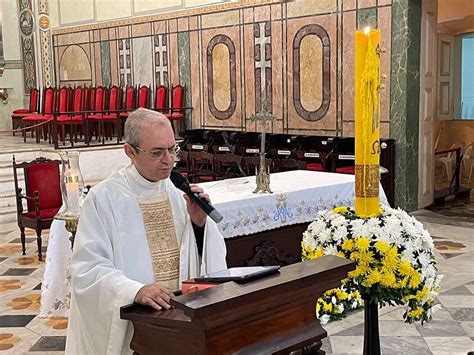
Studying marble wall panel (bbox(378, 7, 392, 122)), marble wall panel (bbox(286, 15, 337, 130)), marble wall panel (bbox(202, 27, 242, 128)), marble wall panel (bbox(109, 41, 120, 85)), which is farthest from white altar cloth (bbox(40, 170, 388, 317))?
marble wall panel (bbox(109, 41, 120, 85))

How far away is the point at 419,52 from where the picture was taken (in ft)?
31.2

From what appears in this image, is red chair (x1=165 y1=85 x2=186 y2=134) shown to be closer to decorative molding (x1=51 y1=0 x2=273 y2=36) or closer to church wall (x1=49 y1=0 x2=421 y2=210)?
church wall (x1=49 y1=0 x2=421 y2=210)

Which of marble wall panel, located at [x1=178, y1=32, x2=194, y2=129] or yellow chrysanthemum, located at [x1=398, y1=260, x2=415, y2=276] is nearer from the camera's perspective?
yellow chrysanthemum, located at [x1=398, y1=260, x2=415, y2=276]

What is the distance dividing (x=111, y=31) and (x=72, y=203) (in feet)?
35.8

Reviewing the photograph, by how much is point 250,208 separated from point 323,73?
5873mm

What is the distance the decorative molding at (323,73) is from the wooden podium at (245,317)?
8.63 m

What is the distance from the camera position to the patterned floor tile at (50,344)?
463 cm

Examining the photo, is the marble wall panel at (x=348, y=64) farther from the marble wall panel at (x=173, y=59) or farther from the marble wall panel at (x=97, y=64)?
the marble wall panel at (x=97, y=64)

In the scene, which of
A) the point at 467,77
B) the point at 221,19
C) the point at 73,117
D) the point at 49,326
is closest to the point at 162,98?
the point at 73,117

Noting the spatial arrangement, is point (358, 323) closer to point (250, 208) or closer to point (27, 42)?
point (250, 208)

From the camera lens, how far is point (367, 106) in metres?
2.60

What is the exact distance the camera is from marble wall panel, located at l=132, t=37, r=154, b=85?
13711mm

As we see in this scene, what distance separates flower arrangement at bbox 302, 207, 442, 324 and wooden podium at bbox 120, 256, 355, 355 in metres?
0.48

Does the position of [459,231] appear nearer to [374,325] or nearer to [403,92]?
[403,92]
